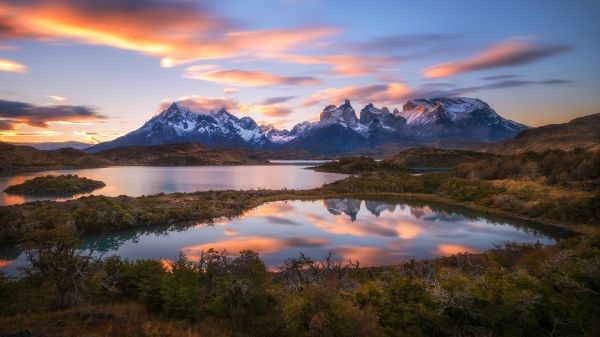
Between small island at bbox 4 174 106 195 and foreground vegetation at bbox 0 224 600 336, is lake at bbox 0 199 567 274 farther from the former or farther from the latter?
small island at bbox 4 174 106 195

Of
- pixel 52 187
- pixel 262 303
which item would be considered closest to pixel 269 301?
pixel 262 303

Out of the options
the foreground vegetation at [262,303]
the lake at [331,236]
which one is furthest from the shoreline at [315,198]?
the foreground vegetation at [262,303]

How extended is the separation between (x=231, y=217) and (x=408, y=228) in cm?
2810

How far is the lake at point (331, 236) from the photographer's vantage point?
38.1 m

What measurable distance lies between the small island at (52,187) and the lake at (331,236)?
65873mm

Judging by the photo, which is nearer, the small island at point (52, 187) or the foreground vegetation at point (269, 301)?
the foreground vegetation at point (269, 301)

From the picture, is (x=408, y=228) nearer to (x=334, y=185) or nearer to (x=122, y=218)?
(x=122, y=218)

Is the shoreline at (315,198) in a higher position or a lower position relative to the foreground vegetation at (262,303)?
lower

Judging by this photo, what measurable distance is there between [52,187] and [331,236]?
91.9 meters

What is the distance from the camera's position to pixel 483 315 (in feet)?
53.1

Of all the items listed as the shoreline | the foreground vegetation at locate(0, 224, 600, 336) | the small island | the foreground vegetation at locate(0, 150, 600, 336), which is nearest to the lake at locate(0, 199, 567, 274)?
the shoreline

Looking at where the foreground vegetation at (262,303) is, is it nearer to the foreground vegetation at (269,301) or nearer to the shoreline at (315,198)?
the foreground vegetation at (269,301)

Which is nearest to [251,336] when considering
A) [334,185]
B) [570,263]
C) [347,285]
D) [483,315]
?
[347,285]

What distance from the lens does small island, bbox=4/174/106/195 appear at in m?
96.4
